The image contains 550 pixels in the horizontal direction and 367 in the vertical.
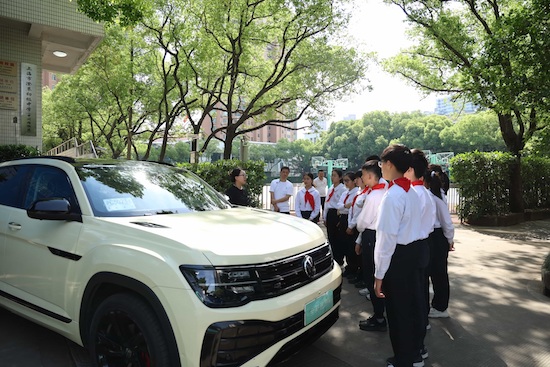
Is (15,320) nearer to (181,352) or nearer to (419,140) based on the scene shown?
(181,352)

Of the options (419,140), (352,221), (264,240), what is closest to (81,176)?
(264,240)

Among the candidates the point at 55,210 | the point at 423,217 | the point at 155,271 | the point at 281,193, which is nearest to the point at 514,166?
the point at 281,193

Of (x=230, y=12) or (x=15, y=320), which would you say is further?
(x=230, y=12)

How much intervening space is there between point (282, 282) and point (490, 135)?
51.8 m

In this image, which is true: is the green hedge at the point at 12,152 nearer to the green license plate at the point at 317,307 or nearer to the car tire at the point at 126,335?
the car tire at the point at 126,335

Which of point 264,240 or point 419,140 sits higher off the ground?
point 419,140

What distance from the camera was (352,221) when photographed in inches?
201

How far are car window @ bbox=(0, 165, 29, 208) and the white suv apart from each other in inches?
1.1

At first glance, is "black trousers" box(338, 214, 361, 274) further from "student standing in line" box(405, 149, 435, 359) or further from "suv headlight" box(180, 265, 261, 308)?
"suv headlight" box(180, 265, 261, 308)

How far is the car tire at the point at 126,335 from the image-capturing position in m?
2.26

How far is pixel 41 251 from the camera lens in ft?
9.92

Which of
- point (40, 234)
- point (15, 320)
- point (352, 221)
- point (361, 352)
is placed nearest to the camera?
point (40, 234)

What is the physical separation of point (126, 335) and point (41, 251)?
1161 millimetres

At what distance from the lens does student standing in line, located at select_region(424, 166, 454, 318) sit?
13.6ft
